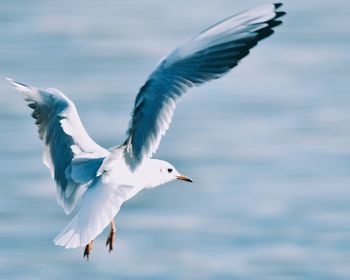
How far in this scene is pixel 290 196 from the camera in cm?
995

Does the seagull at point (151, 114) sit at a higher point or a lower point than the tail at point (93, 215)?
higher

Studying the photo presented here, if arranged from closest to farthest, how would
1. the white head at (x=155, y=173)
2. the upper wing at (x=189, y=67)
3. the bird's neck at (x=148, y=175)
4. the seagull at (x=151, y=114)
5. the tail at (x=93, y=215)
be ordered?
the tail at (x=93, y=215)
the seagull at (x=151, y=114)
the upper wing at (x=189, y=67)
the bird's neck at (x=148, y=175)
the white head at (x=155, y=173)

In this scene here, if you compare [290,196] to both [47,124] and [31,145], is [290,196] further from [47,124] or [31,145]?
[47,124]

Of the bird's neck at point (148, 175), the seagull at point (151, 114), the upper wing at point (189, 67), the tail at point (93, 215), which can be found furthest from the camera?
the bird's neck at point (148, 175)

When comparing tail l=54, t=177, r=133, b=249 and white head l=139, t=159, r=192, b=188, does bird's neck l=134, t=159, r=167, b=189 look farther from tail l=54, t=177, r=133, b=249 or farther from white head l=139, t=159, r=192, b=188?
tail l=54, t=177, r=133, b=249

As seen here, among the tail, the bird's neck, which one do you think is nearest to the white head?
the bird's neck

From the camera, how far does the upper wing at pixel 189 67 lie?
6.84 metres

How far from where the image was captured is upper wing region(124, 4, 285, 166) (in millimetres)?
6844

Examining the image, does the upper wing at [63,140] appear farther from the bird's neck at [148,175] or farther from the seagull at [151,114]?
the bird's neck at [148,175]

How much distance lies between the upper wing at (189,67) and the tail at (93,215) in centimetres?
35


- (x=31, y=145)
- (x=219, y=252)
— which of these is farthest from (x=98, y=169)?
(x=31, y=145)

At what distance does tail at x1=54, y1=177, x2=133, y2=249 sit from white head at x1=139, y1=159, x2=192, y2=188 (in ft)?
1.40

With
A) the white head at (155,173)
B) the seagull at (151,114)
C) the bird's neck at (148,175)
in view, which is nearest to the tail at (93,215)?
the seagull at (151,114)

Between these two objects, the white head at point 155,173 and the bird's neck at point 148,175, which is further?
the white head at point 155,173
